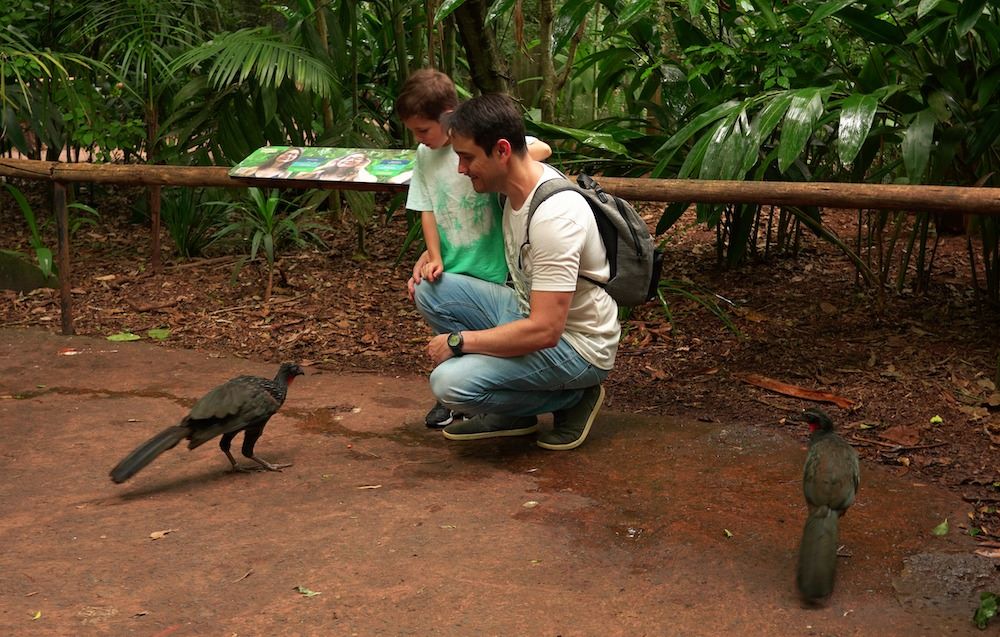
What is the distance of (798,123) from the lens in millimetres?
4504

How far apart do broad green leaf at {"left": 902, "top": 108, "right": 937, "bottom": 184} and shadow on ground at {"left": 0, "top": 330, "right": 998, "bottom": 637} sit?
1.26 metres

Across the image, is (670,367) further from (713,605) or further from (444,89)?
(713,605)

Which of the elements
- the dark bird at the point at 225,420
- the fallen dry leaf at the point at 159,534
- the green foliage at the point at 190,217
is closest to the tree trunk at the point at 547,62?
the green foliage at the point at 190,217

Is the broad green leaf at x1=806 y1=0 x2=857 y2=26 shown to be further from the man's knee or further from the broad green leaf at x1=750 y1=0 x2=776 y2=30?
the man's knee

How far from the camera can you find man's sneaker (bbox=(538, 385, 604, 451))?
3.94 metres

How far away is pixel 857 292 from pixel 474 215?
2.66 meters

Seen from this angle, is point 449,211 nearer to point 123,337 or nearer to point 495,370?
point 495,370

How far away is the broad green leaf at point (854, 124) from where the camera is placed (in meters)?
4.36

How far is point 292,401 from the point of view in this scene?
479 cm

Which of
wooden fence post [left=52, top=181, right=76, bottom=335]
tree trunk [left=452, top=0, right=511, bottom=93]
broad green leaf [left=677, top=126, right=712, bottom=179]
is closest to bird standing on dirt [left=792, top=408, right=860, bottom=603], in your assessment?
broad green leaf [left=677, top=126, right=712, bottom=179]

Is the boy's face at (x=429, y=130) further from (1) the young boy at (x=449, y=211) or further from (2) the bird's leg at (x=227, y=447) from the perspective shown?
(2) the bird's leg at (x=227, y=447)

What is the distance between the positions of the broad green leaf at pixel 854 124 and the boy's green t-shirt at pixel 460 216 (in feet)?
4.86

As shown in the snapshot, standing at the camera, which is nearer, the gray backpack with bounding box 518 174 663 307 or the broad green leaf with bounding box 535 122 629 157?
the gray backpack with bounding box 518 174 663 307

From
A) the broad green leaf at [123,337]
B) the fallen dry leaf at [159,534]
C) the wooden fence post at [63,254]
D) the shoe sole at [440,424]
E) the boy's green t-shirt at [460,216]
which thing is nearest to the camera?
the fallen dry leaf at [159,534]
